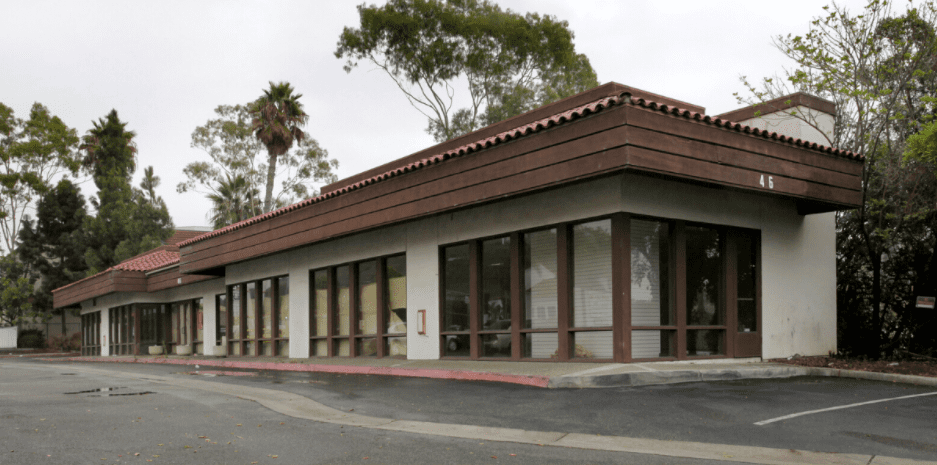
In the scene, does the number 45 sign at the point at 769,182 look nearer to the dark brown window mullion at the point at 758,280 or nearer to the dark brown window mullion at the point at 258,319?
the dark brown window mullion at the point at 758,280

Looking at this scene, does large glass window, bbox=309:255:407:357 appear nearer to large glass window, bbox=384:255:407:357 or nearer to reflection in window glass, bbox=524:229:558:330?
large glass window, bbox=384:255:407:357

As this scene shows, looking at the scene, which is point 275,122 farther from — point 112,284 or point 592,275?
point 592,275

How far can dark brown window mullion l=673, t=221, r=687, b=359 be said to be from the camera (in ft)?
44.2

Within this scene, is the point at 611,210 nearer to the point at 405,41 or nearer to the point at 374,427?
the point at 374,427

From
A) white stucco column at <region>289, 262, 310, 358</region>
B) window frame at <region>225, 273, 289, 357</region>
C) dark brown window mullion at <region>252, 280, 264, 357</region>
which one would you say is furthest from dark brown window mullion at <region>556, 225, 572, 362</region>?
dark brown window mullion at <region>252, 280, 264, 357</region>

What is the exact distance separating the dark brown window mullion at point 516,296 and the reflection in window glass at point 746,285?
418 cm

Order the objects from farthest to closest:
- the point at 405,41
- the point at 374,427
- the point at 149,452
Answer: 1. the point at 405,41
2. the point at 374,427
3. the point at 149,452

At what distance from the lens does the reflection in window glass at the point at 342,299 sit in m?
20.4

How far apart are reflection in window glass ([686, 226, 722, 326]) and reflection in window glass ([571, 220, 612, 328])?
1731mm

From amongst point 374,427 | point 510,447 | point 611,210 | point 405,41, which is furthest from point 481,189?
point 405,41

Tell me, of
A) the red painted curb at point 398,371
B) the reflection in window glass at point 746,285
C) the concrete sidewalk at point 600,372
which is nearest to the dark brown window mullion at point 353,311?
the red painted curb at point 398,371

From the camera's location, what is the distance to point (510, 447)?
7.00 meters

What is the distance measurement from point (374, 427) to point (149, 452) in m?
2.33

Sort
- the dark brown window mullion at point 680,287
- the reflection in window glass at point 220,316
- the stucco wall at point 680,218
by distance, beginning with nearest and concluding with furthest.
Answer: the stucco wall at point 680,218 → the dark brown window mullion at point 680,287 → the reflection in window glass at point 220,316
